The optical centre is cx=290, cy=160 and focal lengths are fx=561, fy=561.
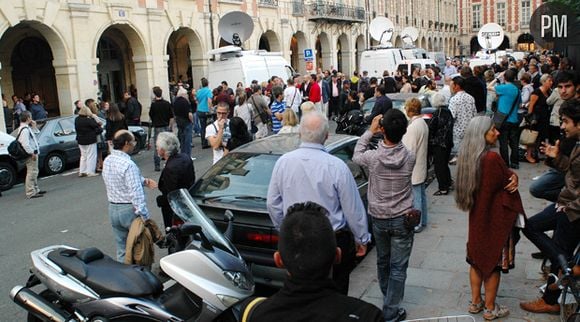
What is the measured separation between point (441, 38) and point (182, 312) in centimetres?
6759

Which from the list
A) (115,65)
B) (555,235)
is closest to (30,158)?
(555,235)

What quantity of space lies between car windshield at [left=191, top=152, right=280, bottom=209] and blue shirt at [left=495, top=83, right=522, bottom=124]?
19.3ft

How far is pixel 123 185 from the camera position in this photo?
18.0 feet

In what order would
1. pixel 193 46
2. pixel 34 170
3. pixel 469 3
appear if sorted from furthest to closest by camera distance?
pixel 469 3 < pixel 193 46 < pixel 34 170

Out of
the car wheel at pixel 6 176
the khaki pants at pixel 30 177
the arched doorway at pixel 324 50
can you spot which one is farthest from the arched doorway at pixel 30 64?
the arched doorway at pixel 324 50

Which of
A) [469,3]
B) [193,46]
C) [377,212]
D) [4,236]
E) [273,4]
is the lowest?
[4,236]

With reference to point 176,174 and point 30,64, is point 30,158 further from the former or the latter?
point 30,64

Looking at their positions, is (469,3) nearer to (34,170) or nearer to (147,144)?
(147,144)

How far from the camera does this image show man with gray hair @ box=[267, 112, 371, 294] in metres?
4.04

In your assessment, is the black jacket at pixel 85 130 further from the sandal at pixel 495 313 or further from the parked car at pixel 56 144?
the sandal at pixel 495 313

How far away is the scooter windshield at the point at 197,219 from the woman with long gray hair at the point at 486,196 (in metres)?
1.91

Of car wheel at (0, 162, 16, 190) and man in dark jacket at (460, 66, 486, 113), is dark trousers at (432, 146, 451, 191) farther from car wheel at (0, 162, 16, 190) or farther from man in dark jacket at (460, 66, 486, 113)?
car wheel at (0, 162, 16, 190)

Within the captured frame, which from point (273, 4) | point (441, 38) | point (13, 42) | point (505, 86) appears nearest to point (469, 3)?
point (441, 38)

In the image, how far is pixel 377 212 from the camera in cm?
462
